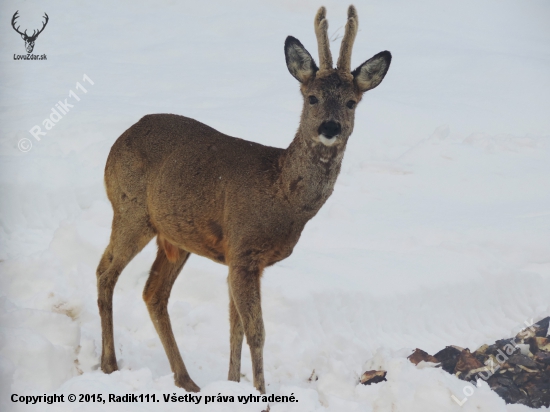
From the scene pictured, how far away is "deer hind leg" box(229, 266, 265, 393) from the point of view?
5.55 metres

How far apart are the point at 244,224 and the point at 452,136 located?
10.0m

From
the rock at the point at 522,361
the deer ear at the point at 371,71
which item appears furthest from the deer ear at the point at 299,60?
the rock at the point at 522,361

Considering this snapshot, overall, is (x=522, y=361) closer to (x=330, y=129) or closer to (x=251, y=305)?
(x=251, y=305)

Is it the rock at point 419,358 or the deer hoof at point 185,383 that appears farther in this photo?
the rock at point 419,358

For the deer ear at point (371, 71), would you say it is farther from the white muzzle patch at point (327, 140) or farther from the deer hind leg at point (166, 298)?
the deer hind leg at point (166, 298)

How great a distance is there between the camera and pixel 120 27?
20453 millimetres

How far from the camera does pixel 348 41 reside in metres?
5.45

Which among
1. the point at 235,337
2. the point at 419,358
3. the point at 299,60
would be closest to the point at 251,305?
the point at 235,337

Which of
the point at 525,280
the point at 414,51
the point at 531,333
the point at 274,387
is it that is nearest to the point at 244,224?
the point at 274,387

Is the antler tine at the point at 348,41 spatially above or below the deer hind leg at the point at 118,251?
above

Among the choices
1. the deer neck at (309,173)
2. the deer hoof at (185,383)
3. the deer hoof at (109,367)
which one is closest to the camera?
the deer neck at (309,173)

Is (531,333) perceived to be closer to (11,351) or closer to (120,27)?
(11,351)

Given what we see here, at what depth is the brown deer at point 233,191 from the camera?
5531 mm

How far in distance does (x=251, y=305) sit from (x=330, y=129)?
4.91 feet
